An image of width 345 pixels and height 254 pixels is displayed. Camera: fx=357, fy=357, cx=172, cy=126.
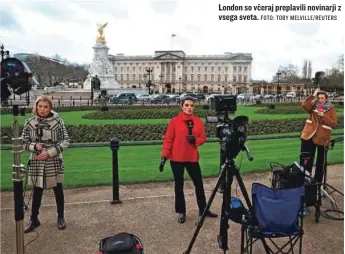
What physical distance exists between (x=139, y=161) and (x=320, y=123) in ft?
16.4

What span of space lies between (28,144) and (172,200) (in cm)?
249

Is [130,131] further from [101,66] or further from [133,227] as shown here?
[101,66]

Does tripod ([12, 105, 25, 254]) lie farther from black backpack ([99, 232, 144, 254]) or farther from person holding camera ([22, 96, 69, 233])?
person holding camera ([22, 96, 69, 233])

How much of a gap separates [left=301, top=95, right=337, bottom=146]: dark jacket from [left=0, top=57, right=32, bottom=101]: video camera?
4357mm

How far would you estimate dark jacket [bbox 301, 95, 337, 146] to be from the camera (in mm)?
5742

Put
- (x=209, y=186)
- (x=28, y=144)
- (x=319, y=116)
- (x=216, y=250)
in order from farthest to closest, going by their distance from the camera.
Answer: (x=209, y=186) → (x=319, y=116) → (x=28, y=144) → (x=216, y=250)

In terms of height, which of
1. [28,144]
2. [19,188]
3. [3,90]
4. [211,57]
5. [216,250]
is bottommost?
[216,250]

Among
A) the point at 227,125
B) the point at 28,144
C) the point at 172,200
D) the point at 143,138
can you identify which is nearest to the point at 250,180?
the point at 172,200

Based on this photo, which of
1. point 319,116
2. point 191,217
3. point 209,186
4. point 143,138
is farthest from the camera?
point 143,138

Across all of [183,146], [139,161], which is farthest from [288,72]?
[183,146]

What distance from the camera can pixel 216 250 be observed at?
4.18 meters

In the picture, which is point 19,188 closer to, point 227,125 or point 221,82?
point 227,125

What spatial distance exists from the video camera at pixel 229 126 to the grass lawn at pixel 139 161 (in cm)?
209

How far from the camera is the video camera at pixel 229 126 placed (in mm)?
4011
